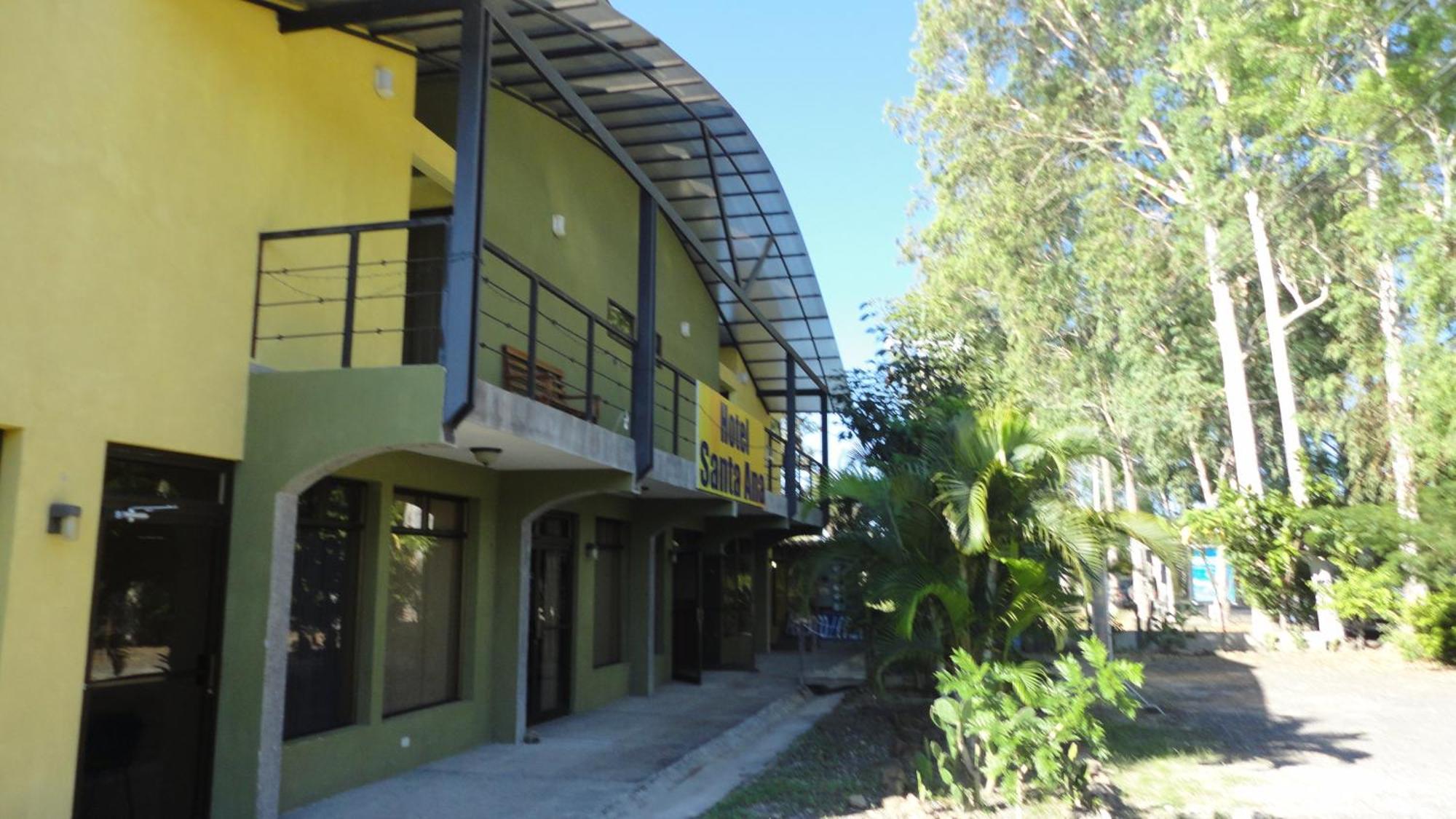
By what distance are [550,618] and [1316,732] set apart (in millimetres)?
8694

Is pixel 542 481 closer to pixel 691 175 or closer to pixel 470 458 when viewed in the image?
pixel 470 458

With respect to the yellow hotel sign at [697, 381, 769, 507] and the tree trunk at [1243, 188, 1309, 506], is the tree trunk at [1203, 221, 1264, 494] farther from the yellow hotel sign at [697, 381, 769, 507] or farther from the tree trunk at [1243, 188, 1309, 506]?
the yellow hotel sign at [697, 381, 769, 507]

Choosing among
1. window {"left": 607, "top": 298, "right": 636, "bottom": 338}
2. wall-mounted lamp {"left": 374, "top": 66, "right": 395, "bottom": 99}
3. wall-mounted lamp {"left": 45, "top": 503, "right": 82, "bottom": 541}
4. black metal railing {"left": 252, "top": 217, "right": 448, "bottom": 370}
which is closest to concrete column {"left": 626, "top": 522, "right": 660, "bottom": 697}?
window {"left": 607, "top": 298, "right": 636, "bottom": 338}

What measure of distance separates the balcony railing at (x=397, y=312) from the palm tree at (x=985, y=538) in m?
2.68

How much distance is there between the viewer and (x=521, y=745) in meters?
10.4

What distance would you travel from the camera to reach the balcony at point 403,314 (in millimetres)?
7668

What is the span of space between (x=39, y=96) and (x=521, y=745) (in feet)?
22.8

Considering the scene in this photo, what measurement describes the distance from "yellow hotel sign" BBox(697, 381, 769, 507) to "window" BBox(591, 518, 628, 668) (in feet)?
6.16

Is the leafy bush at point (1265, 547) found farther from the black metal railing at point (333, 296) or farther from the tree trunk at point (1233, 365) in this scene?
the black metal railing at point (333, 296)

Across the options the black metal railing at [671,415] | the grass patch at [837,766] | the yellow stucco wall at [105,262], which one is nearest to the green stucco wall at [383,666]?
the yellow stucco wall at [105,262]

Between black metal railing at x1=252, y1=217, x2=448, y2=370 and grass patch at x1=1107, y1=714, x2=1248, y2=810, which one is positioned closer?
black metal railing at x1=252, y1=217, x2=448, y2=370

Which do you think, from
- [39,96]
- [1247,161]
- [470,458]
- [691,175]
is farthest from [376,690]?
[1247,161]

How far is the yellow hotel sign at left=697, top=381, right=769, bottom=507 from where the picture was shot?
11992 mm

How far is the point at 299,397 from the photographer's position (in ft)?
23.4
